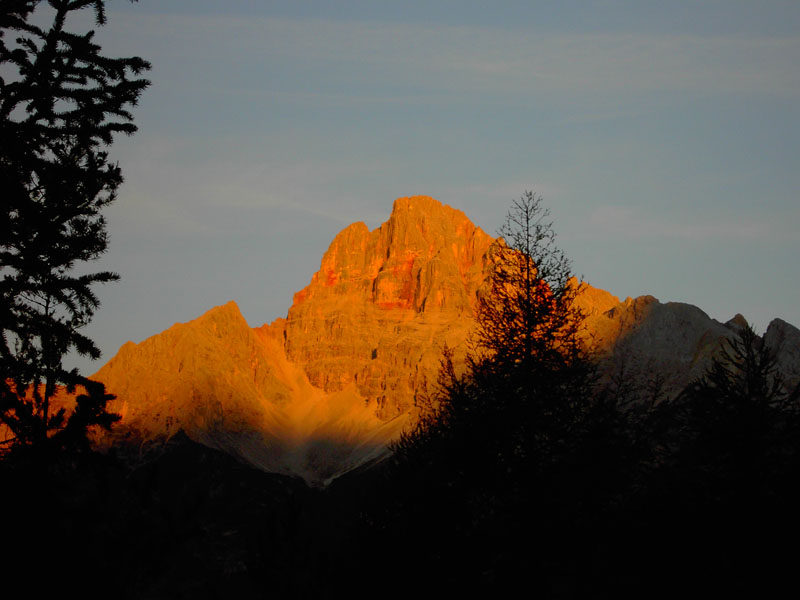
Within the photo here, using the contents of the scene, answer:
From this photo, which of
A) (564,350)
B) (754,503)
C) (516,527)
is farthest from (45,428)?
(564,350)

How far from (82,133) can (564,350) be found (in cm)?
1670

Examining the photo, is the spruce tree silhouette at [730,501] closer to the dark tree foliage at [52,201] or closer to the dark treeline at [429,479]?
the dark treeline at [429,479]

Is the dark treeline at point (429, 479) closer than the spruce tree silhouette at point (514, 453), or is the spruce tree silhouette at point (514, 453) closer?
the dark treeline at point (429, 479)

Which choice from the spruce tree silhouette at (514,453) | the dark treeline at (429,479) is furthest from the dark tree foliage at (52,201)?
the spruce tree silhouette at (514,453)

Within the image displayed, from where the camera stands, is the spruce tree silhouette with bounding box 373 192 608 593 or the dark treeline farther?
the spruce tree silhouette with bounding box 373 192 608 593

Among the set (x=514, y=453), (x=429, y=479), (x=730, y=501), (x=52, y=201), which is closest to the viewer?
(x=52, y=201)

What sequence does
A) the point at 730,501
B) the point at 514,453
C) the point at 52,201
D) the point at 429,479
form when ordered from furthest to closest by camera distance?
the point at 429,479
the point at 514,453
the point at 730,501
the point at 52,201

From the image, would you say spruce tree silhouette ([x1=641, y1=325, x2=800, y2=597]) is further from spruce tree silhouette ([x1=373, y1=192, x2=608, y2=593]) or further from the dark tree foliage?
the dark tree foliage

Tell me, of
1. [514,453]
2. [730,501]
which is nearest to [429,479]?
[514,453]

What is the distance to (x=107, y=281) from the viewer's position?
1125 centimetres

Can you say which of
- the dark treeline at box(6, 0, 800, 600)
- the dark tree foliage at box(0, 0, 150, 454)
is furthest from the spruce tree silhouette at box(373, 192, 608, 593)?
the dark tree foliage at box(0, 0, 150, 454)

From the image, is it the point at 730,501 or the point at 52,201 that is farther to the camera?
the point at 730,501

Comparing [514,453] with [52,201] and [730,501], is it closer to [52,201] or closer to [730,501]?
[730,501]

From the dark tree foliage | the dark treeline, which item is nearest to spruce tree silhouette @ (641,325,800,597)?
the dark treeline
